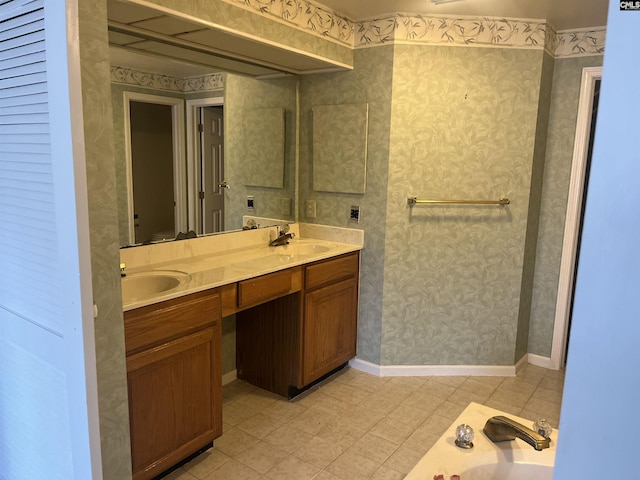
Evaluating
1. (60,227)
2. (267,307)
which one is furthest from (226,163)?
(60,227)

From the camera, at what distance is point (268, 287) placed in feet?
8.21

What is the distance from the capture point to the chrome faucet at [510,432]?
1617mm

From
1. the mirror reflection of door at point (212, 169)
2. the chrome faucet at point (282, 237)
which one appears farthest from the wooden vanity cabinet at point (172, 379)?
the chrome faucet at point (282, 237)

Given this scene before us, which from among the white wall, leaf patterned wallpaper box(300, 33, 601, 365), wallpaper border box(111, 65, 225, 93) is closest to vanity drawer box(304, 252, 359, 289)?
leaf patterned wallpaper box(300, 33, 601, 365)

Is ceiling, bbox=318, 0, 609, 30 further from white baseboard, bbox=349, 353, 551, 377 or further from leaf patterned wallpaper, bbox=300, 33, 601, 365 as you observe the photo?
white baseboard, bbox=349, 353, 551, 377

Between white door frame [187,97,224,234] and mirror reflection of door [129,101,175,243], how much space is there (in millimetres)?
120

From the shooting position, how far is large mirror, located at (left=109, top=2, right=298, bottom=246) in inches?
92.1

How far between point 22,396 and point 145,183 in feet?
4.10

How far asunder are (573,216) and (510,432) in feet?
6.68

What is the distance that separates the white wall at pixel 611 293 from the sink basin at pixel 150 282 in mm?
1886

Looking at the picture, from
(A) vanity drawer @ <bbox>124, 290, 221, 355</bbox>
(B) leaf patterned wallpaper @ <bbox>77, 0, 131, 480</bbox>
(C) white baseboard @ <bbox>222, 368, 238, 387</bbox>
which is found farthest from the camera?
(C) white baseboard @ <bbox>222, 368, 238, 387</bbox>

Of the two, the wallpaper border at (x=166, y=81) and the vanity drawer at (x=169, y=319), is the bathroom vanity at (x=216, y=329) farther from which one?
the wallpaper border at (x=166, y=81)

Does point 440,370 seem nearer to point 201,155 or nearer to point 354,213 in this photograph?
point 354,213

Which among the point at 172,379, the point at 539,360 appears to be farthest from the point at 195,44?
the point at 539,360
